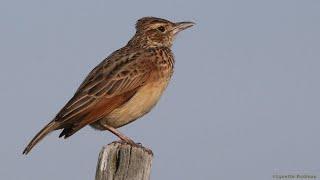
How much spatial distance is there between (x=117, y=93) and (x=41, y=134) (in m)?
1.57

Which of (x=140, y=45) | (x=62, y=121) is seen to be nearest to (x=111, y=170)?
(x=62, y=121)

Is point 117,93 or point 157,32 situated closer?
point 117,93

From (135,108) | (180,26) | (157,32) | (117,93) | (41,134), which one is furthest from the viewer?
(157,32)

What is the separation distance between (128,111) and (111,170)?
153 inches

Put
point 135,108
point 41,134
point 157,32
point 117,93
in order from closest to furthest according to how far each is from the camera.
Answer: point 41,134 → point 135,108 → point 117,93 → point 157,32

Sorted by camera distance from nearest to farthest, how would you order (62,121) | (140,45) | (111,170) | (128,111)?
(111,170) → (62,121) → (128,111) → (140,45)

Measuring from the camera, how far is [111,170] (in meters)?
6.63

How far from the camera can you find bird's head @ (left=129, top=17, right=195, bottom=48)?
1258 centimetres

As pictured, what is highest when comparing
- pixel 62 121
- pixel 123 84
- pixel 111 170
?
pixel 123 84

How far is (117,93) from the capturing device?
10609mm

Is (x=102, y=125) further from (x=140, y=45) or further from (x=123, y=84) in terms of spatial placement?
(x=140, y=45)

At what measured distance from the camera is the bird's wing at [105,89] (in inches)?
392

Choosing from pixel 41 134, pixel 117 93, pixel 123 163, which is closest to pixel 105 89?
pixel 117 93

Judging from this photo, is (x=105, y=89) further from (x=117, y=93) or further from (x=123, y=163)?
(x=123, y=163)
